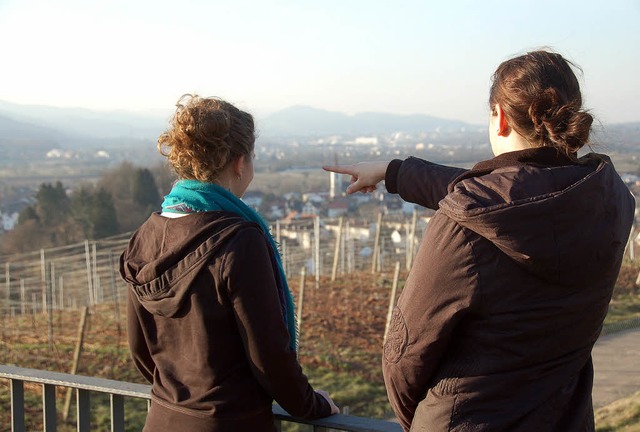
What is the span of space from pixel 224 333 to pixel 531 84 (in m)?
0.82

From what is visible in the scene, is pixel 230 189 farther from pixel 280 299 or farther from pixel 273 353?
pixel 273 353

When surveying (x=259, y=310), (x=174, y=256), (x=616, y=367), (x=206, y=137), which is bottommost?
(x=616, y=367)

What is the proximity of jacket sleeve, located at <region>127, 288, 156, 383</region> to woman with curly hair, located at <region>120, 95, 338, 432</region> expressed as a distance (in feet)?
0.03

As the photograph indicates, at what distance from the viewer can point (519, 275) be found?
1.27 metres

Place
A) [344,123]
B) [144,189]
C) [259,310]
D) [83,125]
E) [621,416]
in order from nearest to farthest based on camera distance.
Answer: [259,310] → [621,416] → [144,189] → [83,125] → [344,123]

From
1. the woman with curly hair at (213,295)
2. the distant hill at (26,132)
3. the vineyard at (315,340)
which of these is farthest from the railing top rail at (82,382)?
the distant hill at (26,132)

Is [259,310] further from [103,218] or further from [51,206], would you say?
[51,206]

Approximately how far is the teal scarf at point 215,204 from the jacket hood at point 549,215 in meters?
0.50

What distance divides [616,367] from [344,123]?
100899 millimetres

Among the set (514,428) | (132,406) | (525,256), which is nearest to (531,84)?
(525,256)

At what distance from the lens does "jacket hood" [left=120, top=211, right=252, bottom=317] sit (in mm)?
1560

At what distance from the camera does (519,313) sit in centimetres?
128

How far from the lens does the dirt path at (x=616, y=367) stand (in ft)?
24.8

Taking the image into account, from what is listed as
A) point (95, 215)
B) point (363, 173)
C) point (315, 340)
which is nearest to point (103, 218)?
point (95, 215)
